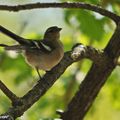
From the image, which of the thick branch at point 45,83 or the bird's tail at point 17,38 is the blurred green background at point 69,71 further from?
the bird's tail at point 17,38

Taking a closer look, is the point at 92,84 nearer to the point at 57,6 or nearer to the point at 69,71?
the point at 57,6

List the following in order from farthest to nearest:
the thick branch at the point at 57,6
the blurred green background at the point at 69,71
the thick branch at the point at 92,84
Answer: the blurred green background at the point at 69,71
the thick branch at the point at 92,84
the thick branch at the point at 57,6

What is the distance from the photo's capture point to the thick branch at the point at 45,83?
234 centimetres

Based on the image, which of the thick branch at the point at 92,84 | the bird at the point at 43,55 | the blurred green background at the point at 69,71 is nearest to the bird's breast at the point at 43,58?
the bird at the point at 43,55

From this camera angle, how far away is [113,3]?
3.77 m

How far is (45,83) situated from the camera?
2768 mm

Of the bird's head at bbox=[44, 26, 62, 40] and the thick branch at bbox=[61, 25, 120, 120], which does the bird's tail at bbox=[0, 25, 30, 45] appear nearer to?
the thick branch at bbox=[61, 25, 120, 120]

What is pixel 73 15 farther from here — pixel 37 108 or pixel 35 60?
pixel 37 108

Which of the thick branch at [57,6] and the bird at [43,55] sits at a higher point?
the thick branch at [57,6]

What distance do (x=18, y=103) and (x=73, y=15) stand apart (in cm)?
196

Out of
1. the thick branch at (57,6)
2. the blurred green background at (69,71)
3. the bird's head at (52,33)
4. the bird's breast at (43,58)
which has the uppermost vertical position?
the thick branch at (57,6)

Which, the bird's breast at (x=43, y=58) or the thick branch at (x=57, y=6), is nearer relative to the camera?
the thick branch at (x=57, y=6)

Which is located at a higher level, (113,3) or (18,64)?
(113,3)

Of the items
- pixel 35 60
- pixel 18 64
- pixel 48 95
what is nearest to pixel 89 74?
pixel 35 60
